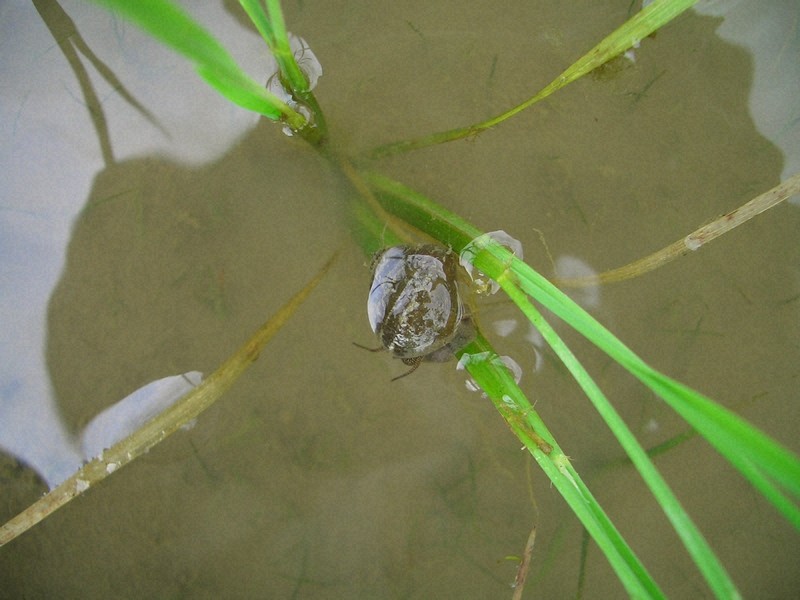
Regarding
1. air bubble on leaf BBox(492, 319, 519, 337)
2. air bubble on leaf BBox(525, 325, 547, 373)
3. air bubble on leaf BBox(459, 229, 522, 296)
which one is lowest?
air bubble on leaf BBox(525, 325, 547, 373)

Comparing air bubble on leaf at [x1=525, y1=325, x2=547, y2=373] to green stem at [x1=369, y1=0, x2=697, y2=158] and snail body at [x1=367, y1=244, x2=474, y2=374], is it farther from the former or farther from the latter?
green stem at [x1=369, y1=0, x2=697, y2=158]

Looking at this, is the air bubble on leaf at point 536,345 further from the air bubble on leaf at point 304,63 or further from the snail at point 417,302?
the air bubble on leaf at point 304,63

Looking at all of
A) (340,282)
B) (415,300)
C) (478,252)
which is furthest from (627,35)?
(340,282)

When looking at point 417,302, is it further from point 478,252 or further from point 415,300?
point 478,252

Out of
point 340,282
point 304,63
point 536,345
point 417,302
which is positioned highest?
point 304,63

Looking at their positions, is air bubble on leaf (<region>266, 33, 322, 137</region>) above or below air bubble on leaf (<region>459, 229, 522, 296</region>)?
above

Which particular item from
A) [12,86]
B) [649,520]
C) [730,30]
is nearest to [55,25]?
[12,86]

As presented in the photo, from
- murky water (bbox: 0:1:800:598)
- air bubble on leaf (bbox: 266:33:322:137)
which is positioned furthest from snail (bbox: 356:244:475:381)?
air bubble on leaf (bbox: 266:33:322:137)

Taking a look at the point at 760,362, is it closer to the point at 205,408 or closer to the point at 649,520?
the point at 649,520
